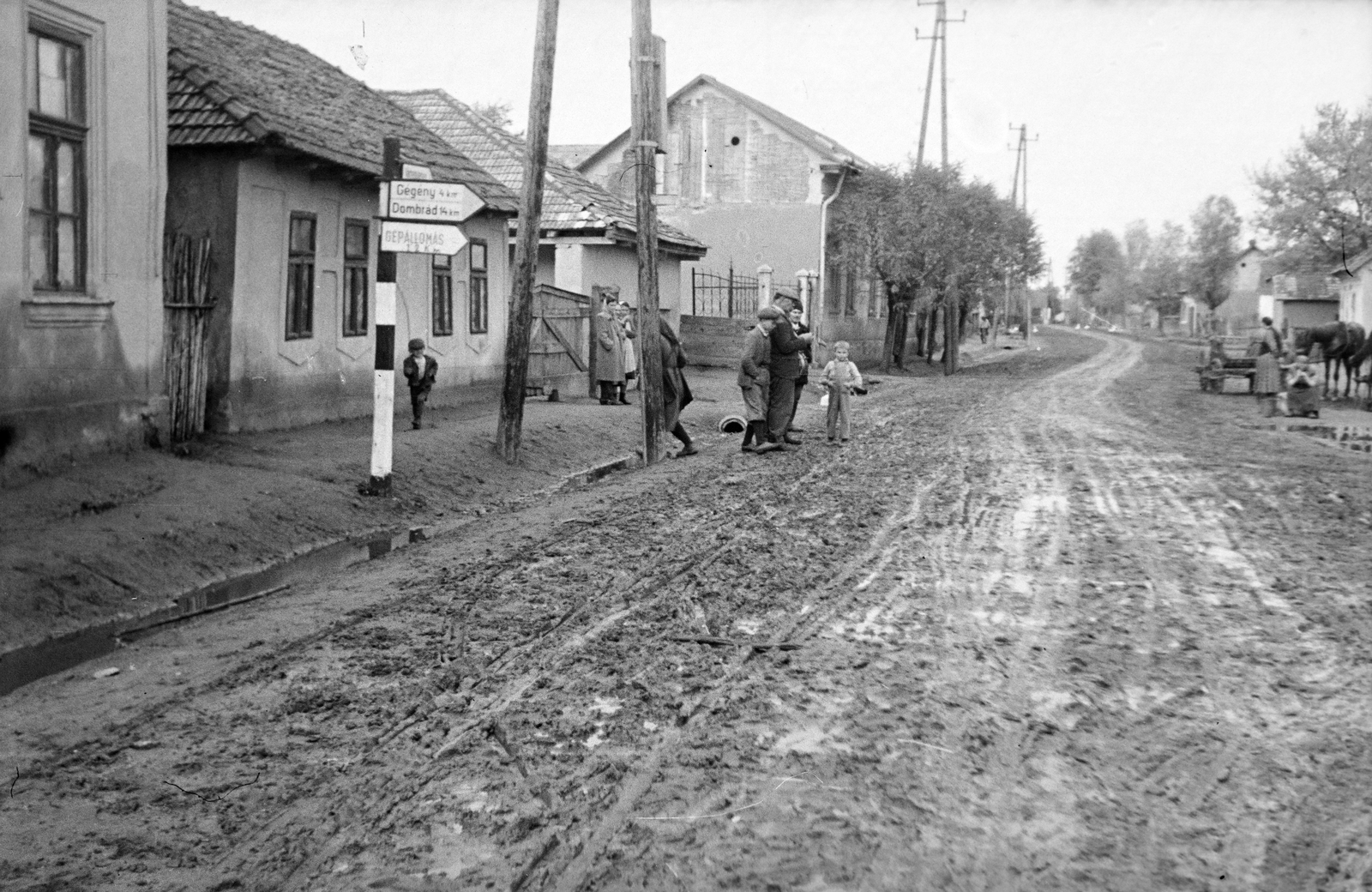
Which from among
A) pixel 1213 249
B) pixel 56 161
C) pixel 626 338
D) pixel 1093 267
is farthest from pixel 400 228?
pixel 1093 267

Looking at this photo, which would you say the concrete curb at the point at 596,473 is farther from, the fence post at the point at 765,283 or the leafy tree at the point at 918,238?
the leafy tree at the point at 918,238

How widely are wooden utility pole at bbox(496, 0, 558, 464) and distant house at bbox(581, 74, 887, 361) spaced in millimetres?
28175

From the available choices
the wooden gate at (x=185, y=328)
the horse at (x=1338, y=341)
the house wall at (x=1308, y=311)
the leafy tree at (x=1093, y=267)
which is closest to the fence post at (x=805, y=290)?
the horse at (x=1338, y=341)

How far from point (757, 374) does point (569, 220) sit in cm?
1245

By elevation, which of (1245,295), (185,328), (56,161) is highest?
(1245,295)

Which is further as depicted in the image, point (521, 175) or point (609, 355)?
point (521, 175)

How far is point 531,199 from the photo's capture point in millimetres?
14680

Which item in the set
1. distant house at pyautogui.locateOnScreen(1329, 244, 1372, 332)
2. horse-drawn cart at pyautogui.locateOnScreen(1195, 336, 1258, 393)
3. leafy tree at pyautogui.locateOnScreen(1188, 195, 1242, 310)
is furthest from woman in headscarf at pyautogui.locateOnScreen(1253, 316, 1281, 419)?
leafy tree at pyautogui.locateOnScreen(1188, 195, 1242, 310)

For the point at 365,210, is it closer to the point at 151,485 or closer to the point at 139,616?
the point at 151,485

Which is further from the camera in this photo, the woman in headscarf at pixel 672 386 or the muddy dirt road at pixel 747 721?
the woman in headscarf at pixel 672 386

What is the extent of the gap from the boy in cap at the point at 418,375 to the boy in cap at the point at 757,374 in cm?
377

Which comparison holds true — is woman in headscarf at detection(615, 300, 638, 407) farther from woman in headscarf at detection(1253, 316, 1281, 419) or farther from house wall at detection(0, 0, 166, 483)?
woman in headscarf at detection(1253, 316, 1281, 419)

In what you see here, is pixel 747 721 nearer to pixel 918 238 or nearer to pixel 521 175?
pixel 521 175

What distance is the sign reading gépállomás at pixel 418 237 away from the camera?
11781mm
